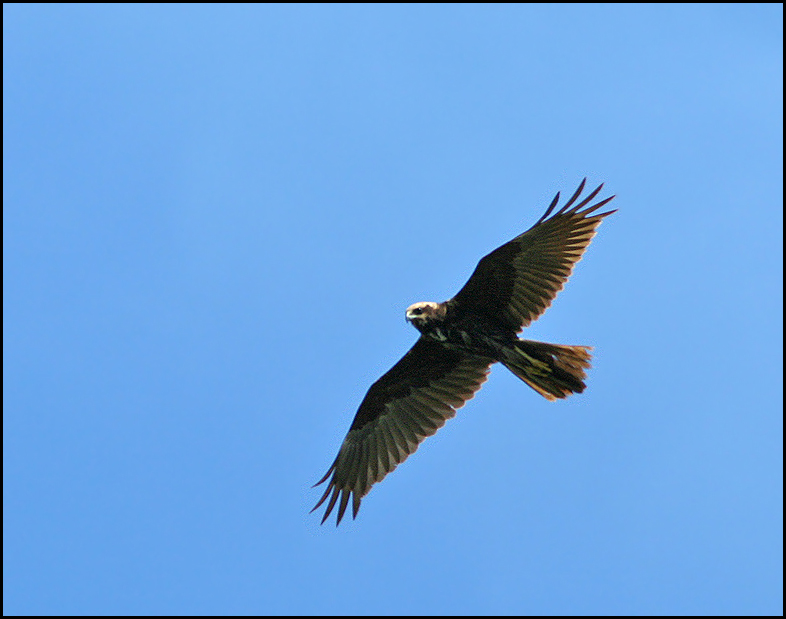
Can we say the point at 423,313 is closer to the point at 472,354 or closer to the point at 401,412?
the point at 472,354

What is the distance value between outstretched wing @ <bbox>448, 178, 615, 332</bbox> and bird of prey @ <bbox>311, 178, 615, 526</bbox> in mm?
11

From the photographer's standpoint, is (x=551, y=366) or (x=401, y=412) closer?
(x=551, y=366)

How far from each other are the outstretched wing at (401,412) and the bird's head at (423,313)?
81 cm

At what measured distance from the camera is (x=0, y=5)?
15656 mm

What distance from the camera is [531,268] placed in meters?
9.70

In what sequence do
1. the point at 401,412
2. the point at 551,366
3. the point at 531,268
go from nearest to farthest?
the point at 551,366 < the point at 531,268 < the point at 401,412

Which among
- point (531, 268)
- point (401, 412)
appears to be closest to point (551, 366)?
point (531, 268)

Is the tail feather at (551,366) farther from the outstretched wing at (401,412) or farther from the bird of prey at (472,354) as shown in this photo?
the outstretched wing at (401,412)

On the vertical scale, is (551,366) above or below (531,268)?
below

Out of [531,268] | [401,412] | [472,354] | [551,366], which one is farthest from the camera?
[401,412]

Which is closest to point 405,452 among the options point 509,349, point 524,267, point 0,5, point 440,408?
point 440,408

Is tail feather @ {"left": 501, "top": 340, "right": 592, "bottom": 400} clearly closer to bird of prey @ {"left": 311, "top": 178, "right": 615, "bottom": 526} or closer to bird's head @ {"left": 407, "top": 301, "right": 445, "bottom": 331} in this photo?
bird of prey @ {"left": 311, "top": 178, "right": 615, "bottom": 526}

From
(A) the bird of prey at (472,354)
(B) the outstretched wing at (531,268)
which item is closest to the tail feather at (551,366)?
(A) the bird of prey at (472,354)

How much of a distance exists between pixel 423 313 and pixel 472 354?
1.05m
